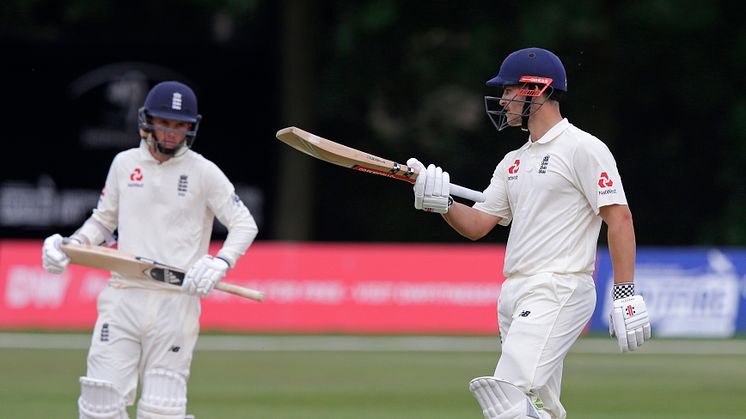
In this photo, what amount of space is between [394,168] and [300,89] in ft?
44.2

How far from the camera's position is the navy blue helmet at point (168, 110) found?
6617 millimetres

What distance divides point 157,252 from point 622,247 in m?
2.22

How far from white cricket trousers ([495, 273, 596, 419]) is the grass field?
3225 mm

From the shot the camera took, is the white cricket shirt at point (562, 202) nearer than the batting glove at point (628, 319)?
No

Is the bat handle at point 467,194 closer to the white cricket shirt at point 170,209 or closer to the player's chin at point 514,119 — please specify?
the player's chin at point 514,119

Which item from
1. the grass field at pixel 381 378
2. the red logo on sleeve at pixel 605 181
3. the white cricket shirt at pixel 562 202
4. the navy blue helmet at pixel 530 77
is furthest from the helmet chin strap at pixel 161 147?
the grass field at pixel 381 378

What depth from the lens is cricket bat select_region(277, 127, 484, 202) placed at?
6.05 m

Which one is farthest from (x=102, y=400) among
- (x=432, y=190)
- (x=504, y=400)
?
(x=504, y=400)

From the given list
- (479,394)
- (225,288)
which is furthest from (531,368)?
(225,288)

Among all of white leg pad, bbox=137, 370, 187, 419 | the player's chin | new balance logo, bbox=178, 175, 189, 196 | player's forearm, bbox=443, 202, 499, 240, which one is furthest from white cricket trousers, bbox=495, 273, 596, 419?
new balance logo, bbox=178, 175, 189, 196

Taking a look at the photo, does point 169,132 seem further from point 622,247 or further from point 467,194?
point 622,247

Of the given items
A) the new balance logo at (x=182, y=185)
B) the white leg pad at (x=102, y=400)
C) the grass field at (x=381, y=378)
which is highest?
the new balance logo at (x=182, y=185)

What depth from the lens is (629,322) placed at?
221 inches

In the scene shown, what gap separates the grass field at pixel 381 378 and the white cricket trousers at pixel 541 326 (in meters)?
3.23
